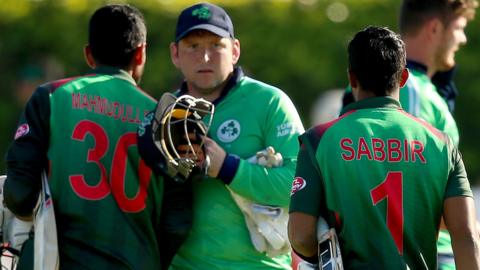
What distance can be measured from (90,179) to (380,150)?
1.56 meters

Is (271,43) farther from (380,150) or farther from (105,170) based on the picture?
(380,150)

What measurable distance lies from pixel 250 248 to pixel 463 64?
37.1 ft

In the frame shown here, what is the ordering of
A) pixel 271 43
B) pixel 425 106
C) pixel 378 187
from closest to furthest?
pixel 378 187
pixel 425 106
pixel 271 43

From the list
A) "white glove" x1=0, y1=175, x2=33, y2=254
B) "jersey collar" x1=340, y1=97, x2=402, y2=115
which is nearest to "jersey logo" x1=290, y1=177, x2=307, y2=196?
"jersey collar" x1=340, y1=97, x2=402, y2=115

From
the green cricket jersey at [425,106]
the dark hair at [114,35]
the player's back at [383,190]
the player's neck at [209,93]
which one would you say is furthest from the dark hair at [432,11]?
the player's back at [383,190]

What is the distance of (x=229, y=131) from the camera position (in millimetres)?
6777

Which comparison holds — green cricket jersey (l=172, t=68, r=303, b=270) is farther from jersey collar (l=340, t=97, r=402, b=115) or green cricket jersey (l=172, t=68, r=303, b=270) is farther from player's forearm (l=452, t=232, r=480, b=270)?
player's forearm (l=452, t=232, r=480, b=270)

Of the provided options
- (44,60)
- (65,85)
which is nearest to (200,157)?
(65,85)

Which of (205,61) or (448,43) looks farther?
(448,43)

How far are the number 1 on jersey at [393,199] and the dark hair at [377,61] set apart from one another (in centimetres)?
39

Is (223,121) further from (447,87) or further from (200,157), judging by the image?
(447,87)

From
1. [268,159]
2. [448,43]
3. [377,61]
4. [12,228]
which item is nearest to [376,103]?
[377,61]

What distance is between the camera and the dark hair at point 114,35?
22.5 feet

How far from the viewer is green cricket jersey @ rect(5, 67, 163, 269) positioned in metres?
6.62
